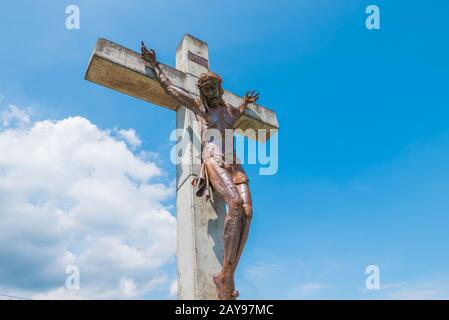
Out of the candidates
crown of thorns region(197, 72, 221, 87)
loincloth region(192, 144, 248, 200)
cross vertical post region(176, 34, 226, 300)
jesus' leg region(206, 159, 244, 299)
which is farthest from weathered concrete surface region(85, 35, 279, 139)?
jesus' leg region(206, 159, 244, 299)

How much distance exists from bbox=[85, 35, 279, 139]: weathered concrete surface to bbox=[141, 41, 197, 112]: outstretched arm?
106 mm

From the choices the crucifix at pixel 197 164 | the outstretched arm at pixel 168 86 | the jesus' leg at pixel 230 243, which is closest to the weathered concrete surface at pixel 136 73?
the crucifix at pixel 197 164

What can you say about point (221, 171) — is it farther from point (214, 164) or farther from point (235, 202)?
point (235, 202)

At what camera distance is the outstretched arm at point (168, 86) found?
5.49 m

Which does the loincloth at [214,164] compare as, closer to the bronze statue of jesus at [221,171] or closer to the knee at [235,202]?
the bronze statue of jesus at [221,171]

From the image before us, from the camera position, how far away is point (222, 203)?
5.30m

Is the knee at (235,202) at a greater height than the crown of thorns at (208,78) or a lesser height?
lesser

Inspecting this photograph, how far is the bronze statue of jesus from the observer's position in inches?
180

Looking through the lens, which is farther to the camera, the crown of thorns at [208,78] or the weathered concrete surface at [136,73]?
the weathered concrete surface at [136,73]

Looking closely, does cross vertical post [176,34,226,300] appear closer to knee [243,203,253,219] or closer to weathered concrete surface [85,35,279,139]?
weathered concrete surface [85,35,279,139]

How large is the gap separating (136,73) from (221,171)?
A: 1.88m
